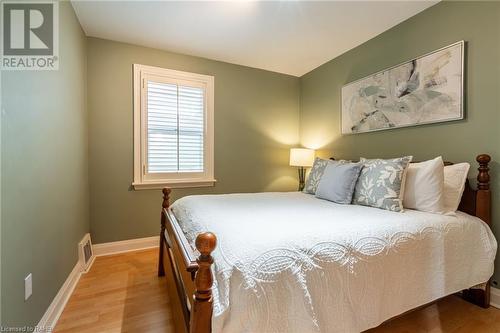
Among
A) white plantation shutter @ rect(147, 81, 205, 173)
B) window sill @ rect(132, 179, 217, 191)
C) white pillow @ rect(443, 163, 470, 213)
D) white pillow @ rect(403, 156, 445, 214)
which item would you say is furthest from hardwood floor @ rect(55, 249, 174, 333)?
white pillow @ rect(443, 163, 470, 213)

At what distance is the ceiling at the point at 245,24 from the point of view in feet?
6.91

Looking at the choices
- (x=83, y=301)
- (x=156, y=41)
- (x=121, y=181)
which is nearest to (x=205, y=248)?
(x=83, y=301)

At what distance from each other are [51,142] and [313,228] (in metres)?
1.82

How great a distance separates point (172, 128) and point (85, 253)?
64.6 inches

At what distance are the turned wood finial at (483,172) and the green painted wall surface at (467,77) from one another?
86 millimetres

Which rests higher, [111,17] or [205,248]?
[111,17]

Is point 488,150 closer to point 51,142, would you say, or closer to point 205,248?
point 205,248

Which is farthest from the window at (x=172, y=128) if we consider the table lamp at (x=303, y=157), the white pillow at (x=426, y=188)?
the white pillow at (x=426, y=188)

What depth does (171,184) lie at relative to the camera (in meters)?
3.00

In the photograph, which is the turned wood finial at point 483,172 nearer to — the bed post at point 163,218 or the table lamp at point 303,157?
the table lamp at point 303,157

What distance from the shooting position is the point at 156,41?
2709 millimetres

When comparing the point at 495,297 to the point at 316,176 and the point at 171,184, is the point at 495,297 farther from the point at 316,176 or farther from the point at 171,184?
the point at 171,184
